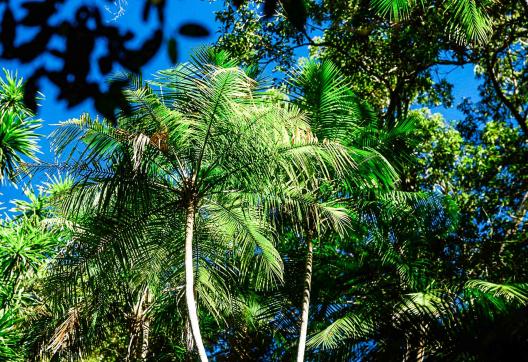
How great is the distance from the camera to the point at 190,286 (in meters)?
8.32

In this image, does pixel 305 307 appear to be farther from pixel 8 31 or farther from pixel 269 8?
pixel 8 31

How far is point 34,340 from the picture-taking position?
38.3 ft

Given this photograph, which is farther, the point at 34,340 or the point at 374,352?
the point at 34,340

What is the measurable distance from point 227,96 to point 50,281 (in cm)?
323

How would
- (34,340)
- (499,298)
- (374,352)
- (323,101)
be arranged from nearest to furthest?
1. (374,352)
2. (499,298)
3. (323,101)
4. (34,340)

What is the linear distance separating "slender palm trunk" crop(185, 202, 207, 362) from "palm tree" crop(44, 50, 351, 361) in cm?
2

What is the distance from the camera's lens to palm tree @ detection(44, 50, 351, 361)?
8766mm

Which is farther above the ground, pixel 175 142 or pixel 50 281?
pixel 175 142

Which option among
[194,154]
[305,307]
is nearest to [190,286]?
[194,154]

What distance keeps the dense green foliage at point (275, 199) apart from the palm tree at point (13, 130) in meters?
0.04

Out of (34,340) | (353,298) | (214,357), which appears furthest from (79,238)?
(353,298)

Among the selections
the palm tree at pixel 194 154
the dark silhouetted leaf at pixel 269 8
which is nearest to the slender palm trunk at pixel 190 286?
the palm tree at pixel 194 154

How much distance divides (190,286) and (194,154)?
1.67 m

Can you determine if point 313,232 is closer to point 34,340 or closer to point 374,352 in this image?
point 34,340
